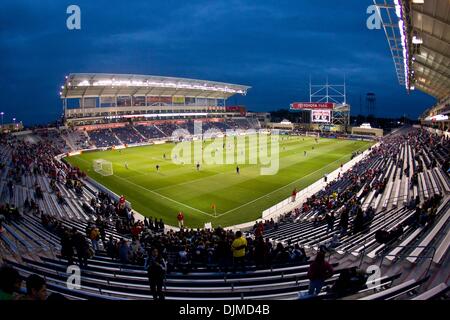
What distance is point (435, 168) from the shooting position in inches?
835

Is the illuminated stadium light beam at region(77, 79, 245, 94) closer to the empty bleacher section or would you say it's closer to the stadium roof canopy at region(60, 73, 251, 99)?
the stadium roof canopy at region(60, 73, 251, 99)

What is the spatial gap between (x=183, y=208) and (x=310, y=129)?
247 feet

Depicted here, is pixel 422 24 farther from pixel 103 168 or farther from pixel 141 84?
pixel 141 84

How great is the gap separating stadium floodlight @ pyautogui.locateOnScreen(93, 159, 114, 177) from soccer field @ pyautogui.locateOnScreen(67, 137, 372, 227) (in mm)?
634

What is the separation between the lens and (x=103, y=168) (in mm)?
39844

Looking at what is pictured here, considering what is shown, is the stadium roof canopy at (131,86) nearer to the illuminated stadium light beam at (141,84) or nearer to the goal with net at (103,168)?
the illuminated stadium light beam at (141,84)

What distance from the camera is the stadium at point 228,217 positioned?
7.24m

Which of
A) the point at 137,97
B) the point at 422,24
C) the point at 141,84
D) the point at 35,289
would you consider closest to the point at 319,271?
the point at 35,289

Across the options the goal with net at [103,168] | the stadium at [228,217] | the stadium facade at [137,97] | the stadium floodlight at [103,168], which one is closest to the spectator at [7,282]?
the stadium at [228,217]

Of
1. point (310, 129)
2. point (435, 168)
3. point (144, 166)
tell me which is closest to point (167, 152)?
point (144, 166)

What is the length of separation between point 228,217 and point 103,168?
76.6 ft

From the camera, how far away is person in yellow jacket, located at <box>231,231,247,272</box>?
830 centimetres

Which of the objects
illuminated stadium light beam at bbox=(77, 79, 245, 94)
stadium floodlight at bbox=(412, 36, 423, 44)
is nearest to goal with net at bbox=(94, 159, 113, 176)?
illuminated stadium light beam at bbox=(77, 79, 245, 94)

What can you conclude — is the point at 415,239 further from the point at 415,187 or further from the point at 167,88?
the point at 167,88
